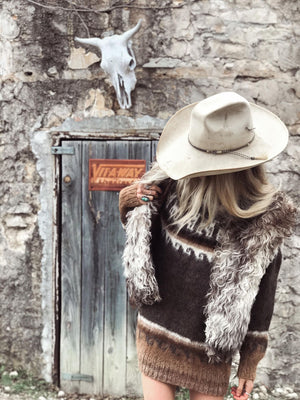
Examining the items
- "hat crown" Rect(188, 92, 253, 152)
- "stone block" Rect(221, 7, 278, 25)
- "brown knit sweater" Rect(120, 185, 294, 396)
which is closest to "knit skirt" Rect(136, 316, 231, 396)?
"brown knit sweater" Rect(120, 185, 294, 396)

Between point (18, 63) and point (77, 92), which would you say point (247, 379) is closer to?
point (77, 92)

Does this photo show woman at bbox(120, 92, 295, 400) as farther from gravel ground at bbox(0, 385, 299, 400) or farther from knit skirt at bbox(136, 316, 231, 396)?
gravel ground at bbox(0, 385, 299, 400)

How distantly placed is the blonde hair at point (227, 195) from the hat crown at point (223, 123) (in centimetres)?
12

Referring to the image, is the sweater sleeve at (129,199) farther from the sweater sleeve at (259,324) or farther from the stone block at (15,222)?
the stone block at (15,222)

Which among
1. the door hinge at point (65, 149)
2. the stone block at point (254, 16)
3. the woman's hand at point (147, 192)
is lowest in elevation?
the door hinge at point (65, 149)

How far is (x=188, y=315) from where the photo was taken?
6.59ft

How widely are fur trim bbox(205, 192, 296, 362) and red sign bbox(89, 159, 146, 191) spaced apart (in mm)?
1642

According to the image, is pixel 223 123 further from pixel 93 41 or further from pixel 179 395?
pixel 179 395

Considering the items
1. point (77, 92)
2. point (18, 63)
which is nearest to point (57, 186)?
point (77, 92)

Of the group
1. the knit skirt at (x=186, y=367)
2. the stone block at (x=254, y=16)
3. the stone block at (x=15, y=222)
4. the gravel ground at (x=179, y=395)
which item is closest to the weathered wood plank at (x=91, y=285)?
the gravel ground at (x=179, y=395)

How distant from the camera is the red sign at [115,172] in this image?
11.4 ft

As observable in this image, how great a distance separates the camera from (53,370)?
12.1 feet

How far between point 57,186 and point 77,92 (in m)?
0.68

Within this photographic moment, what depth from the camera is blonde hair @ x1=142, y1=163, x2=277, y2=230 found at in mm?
1849
